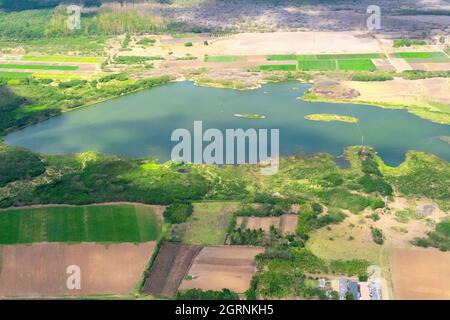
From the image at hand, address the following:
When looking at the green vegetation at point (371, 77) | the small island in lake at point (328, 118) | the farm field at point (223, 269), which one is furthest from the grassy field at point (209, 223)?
the green vegetation at point (371, 77)

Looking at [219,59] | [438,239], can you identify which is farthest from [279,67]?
[438,239]

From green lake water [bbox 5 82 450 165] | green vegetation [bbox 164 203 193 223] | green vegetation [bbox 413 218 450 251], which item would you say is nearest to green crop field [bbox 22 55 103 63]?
green lake water [bbox 5 82 450 165]

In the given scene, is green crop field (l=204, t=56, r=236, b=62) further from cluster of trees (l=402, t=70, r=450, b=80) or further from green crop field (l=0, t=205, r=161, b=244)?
green crop field (l=0, t=205, r=161, b=244)

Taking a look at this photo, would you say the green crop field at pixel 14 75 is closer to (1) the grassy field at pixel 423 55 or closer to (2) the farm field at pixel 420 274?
(1) the grassy field at pixel 423 55

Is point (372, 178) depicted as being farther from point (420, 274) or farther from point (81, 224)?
point (81, 224)

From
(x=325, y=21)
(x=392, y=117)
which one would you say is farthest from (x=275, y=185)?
(x=325, y=21)

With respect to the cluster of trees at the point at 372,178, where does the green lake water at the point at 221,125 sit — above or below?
above
